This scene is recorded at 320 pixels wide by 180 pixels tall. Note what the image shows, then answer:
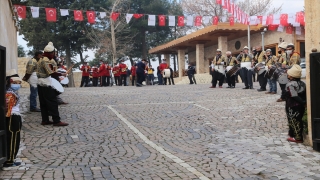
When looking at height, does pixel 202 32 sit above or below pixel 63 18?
below

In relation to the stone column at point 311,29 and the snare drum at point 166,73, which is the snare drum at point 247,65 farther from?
the snare drum at point 166,73

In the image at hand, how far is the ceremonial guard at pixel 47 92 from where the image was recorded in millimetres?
8258

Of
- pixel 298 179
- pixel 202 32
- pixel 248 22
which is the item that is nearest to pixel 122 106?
pixel 298 179

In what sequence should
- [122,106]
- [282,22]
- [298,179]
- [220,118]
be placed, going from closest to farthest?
1. [298,179]
2. [220,118]
3. [122,106]
4. [282,22]

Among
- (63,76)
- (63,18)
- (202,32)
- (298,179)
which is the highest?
(63,18)

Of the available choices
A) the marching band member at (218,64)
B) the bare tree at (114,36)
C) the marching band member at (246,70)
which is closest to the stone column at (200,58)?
the bare tree at (114,36)

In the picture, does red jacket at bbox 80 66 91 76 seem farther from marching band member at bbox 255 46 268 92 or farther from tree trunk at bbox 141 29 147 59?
tree trunk at bbox 141 29 147 59

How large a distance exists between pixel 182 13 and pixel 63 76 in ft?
114

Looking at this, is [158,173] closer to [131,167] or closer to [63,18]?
[131,167]

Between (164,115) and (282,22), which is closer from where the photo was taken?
(164,115)

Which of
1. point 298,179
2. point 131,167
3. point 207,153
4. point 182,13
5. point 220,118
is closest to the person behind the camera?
point 298,179

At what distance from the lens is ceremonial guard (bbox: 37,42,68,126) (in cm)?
826

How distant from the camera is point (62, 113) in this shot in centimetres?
1016

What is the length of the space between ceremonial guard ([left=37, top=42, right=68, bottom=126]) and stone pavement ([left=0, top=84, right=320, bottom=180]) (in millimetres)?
251
